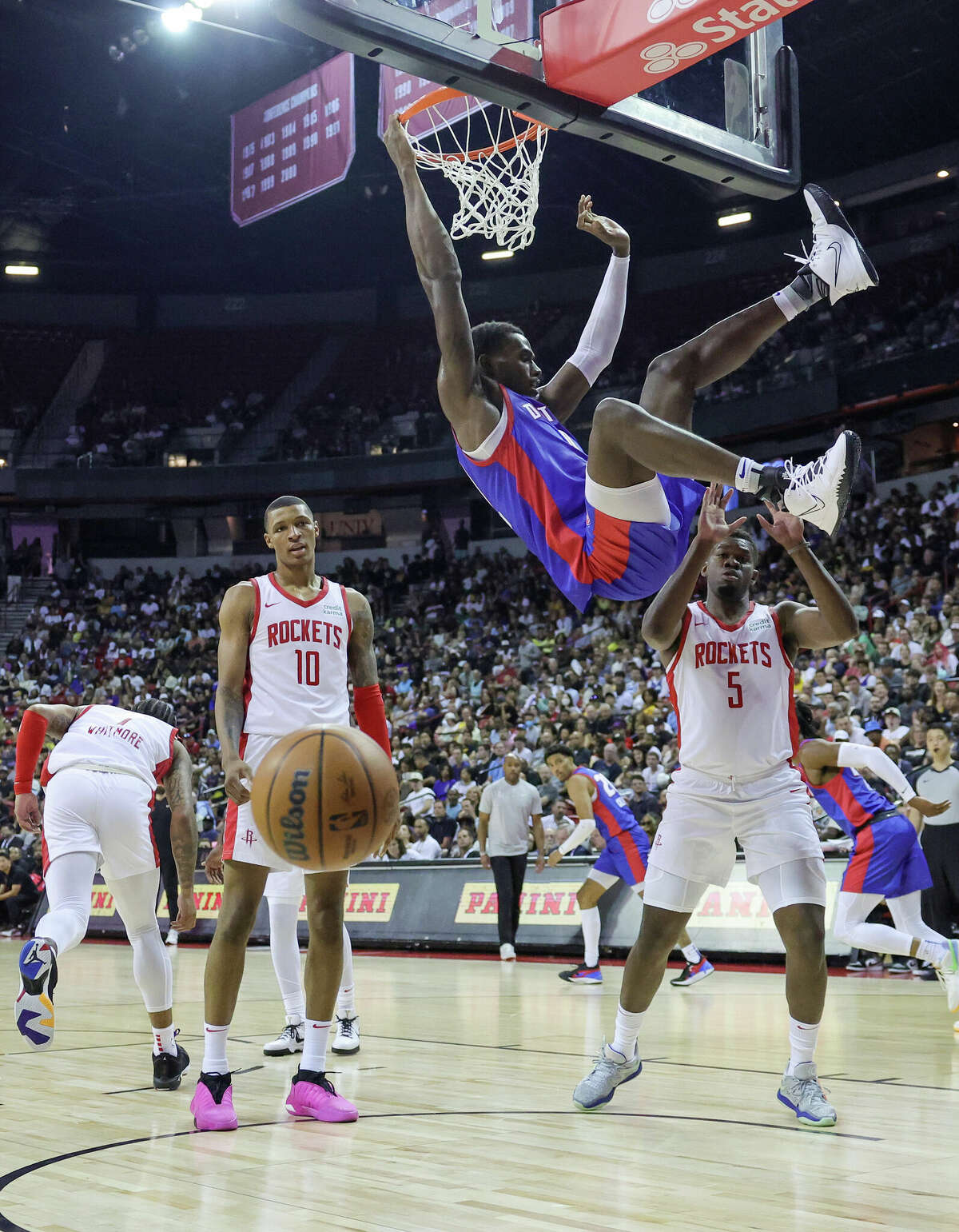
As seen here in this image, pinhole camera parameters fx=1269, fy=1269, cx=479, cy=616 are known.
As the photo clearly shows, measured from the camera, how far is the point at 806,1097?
15.1ft

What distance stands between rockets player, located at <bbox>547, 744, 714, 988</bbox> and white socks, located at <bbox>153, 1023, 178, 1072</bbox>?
5048 mm

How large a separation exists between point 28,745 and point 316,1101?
233 cm

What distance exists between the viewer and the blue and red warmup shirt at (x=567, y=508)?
4719 millimetres

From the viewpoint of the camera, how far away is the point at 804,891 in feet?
15.5

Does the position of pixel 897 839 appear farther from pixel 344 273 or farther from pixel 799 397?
pixel 344 273

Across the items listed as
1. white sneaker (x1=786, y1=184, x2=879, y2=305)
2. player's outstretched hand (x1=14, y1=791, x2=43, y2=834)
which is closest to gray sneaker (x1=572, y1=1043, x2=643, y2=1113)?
player's outstretched hand (x1=14, y1=791, x2=43, y2=834)

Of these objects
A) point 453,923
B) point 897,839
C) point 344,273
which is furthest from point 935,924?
point 344,273

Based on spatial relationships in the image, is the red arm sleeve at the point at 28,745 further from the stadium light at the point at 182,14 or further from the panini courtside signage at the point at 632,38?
the stadium light at the point at 182,14

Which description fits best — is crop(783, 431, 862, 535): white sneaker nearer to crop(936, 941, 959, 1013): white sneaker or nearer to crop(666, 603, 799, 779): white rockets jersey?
crop(666, 603, 799, 779): white rockets jersey

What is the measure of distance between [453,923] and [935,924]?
16.4 ft

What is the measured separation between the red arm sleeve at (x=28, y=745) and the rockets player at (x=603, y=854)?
519 centimetres

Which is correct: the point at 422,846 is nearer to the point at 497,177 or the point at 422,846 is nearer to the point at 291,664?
the point at 497,177

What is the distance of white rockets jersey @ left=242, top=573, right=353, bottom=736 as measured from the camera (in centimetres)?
490

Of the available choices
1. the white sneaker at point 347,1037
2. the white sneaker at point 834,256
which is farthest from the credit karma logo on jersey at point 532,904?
the white sneaker at point 834,256
